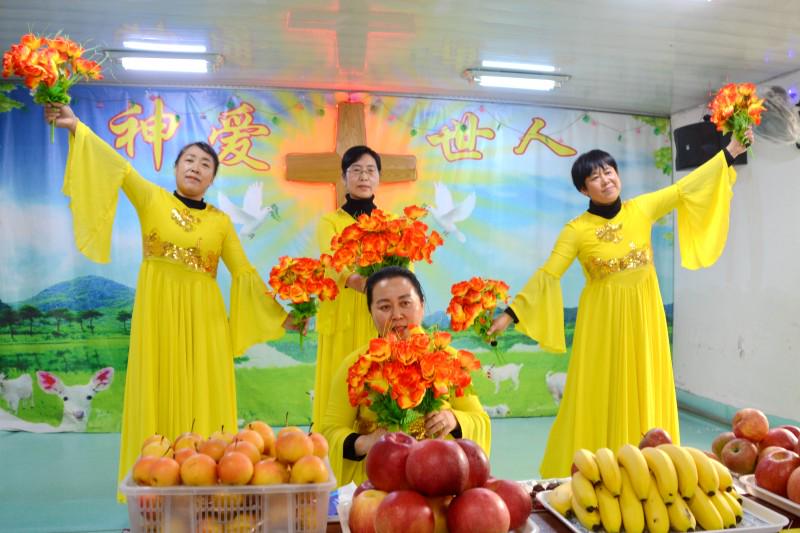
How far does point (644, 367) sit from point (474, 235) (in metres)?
2.52

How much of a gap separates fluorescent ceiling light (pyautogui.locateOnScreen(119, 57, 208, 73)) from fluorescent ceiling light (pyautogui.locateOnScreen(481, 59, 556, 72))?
73.8 inches

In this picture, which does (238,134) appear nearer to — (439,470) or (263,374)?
(263,374)

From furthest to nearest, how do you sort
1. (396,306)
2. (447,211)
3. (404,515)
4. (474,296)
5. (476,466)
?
(447,211)
(474,296)
(396,306)
(476,466)
(404,515)

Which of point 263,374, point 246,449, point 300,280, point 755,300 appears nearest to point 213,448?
point 246,449

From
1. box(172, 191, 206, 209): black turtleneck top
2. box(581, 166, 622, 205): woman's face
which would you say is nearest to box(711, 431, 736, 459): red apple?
box(581, 166, 622, 205): woman's face

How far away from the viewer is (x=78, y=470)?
4.09m

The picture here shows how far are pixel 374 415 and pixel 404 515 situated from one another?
822 mm

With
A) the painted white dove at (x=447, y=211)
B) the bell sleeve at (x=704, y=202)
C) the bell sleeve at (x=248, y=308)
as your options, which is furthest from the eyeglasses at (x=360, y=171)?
the painted white dove at (x=447, y=211)

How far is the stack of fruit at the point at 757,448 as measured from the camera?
153 cm

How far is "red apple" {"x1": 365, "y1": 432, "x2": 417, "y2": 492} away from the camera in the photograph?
1215 mm

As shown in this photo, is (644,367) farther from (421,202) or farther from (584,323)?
(421,202)

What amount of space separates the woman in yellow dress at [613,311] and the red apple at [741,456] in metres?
1.35

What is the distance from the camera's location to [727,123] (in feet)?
9.79

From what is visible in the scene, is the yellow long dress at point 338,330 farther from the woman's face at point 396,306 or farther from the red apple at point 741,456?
the red apple at point 741,456
